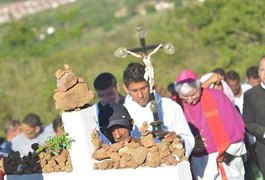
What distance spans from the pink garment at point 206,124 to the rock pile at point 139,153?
1.84m

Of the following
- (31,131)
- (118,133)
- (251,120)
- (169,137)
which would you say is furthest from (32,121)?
(169,137)

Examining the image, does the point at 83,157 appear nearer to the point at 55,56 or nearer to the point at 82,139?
the point at 82,139

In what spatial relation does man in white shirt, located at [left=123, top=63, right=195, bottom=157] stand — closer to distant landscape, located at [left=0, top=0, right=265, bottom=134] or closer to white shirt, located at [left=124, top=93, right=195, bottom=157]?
white shirt, located at [left=124, top=93, right=195, bottom=157]

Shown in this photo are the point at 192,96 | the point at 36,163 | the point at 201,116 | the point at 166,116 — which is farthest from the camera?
the point at 201,116

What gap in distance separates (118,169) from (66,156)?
1.82 feet

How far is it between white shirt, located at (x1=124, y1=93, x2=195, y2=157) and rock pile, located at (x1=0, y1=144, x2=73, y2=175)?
0.81 metres

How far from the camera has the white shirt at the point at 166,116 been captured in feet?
20.0

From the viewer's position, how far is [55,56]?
119ft

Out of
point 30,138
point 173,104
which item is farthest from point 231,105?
point 30,138

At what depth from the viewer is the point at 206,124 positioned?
7105 millimetres

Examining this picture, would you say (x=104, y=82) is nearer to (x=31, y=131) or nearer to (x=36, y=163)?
(x=36, y=163)

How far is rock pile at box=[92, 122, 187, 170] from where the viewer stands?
199 inches

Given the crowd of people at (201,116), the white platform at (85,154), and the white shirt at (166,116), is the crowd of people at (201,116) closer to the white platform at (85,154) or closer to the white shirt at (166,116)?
the white shirt at (166,116)

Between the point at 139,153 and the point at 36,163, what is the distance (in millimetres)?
1038
